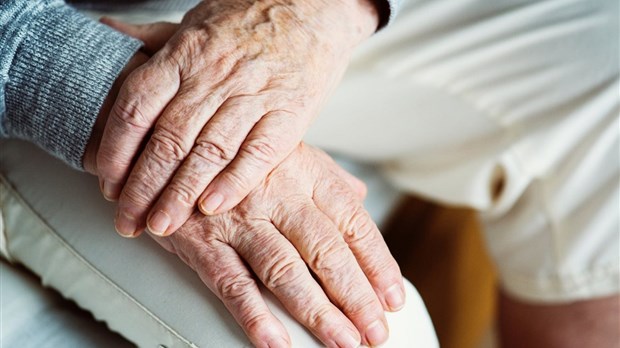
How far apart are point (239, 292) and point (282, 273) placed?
4cm

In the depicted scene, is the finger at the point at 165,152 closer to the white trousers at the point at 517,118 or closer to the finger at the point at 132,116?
the finger at the point at 132,116

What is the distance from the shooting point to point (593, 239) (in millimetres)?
934

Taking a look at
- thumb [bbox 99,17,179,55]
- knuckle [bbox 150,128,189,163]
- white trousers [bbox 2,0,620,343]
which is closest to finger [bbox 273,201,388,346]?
knuckle [bbox 150,128,189,163]

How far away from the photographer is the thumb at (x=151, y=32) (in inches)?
28.0

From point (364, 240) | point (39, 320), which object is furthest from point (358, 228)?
point (39, 320)

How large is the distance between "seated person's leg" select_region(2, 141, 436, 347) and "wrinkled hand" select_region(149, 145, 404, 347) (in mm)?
16

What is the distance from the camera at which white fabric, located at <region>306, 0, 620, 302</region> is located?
0.89 metres

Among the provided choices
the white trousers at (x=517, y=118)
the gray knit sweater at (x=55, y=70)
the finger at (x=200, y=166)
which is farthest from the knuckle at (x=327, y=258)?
the white trousers at (x=517, y=118)

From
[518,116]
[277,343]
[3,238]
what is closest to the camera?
[277,343]

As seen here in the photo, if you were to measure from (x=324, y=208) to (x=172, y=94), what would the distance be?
0.17 metres

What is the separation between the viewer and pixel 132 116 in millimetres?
618

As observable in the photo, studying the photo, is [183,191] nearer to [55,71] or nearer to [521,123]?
[55,71]

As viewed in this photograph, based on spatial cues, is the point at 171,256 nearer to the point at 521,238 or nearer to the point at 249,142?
the point at 249,142

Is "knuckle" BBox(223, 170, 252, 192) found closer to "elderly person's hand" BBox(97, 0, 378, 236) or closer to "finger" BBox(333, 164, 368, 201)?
"elderly person's hand" BBox(97, 0, 378, 236)
